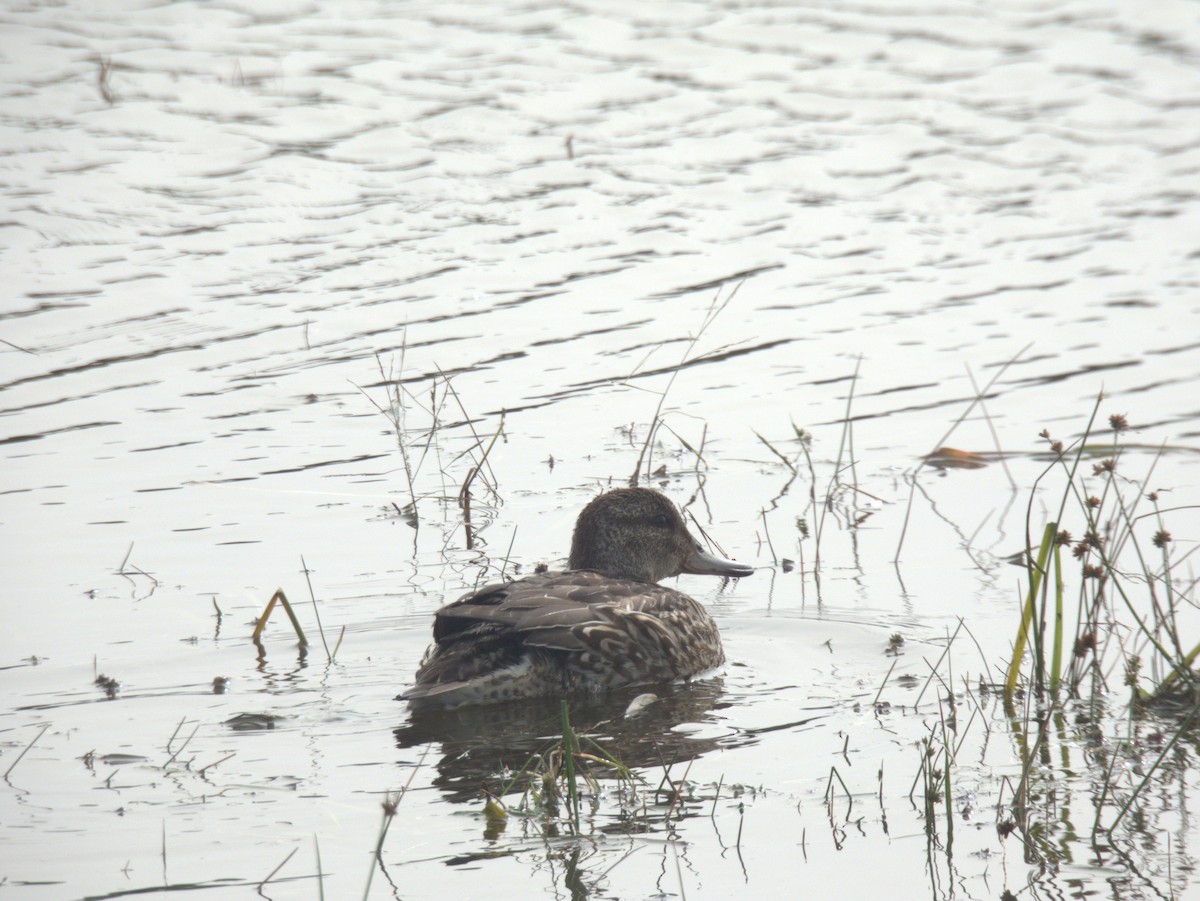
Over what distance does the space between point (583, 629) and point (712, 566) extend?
1327 millimetres

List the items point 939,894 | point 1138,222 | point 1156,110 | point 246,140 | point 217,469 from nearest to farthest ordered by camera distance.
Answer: point 939,894 < point 217,469 < point 1138,222 < point 246,140 < point 1156,110

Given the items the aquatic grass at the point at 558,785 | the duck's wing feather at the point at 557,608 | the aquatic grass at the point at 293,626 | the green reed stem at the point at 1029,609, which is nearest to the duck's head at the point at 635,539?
the duck's wing feather at the point at 557,608

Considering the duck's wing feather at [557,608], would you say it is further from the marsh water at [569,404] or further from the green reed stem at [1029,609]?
the green reed stem at [1029,609]

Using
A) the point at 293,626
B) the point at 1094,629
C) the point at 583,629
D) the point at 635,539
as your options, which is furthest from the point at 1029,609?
the point at 293,626

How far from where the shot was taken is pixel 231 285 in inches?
480

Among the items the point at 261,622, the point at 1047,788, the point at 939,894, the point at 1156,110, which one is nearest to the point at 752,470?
the point at 261,622

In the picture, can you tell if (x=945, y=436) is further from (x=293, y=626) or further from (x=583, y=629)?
(x=293, y=626)

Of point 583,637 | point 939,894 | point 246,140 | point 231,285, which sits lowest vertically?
point 939,894

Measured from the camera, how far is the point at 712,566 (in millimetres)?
8234

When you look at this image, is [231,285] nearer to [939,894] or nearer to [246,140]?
[246,140]

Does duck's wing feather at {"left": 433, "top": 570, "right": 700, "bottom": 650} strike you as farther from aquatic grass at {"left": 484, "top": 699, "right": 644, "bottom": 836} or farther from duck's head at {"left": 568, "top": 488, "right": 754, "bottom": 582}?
aquatic grass at {"left": 484, "top": 699, "right": 644, "bottom": 836}

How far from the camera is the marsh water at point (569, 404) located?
557 centimetres

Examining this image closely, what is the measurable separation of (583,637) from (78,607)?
234 cm

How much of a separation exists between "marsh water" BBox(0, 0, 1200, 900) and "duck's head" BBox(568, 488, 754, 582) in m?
0.27
